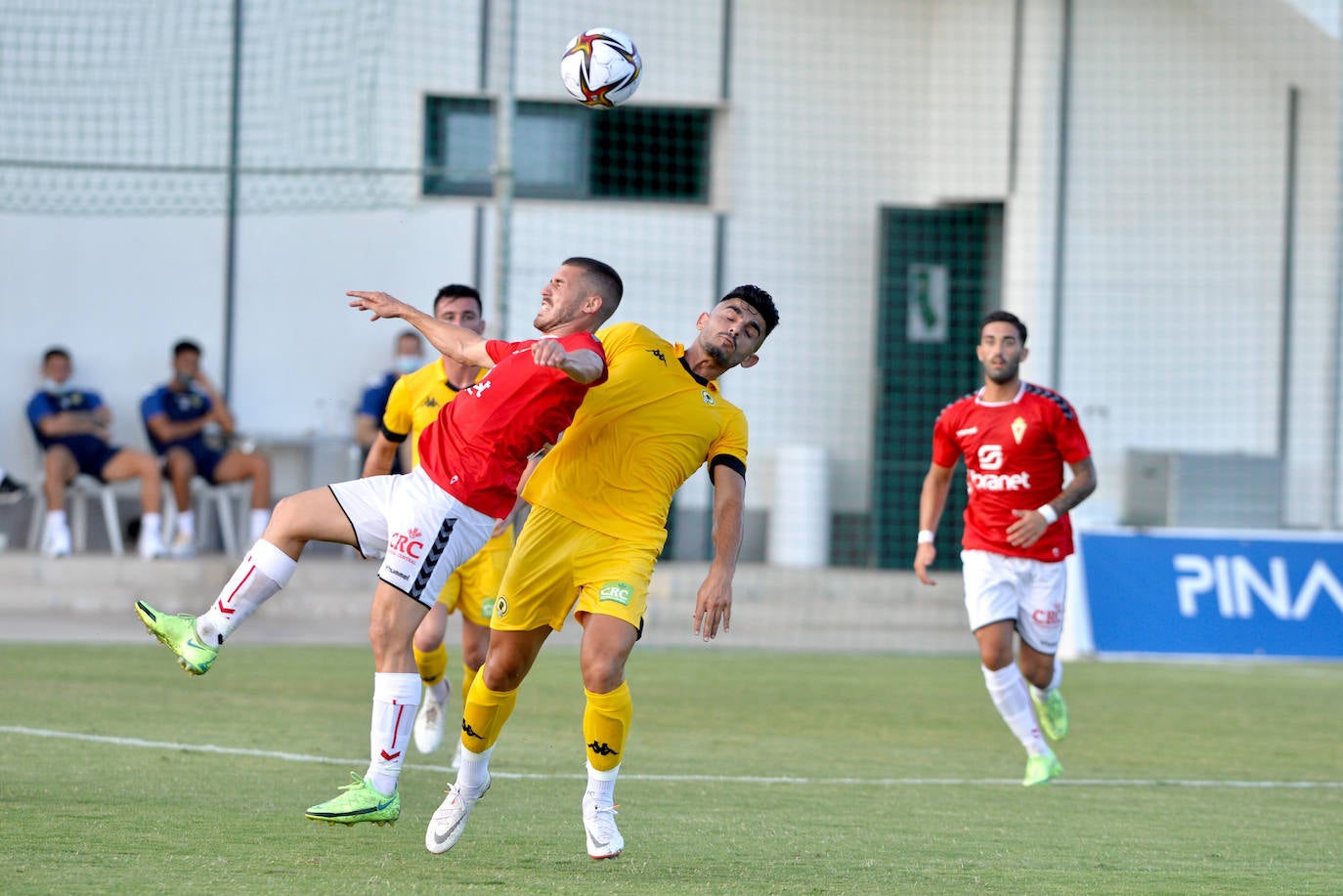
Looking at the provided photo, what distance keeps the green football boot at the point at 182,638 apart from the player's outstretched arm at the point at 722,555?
159 cm

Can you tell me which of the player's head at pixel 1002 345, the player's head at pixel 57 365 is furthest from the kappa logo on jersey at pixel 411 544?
the player's head at pixel 57 365

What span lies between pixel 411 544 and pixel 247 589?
1.83ft

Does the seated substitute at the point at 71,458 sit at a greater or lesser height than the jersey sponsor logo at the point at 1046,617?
greater

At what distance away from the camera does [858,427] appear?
17.5 meters

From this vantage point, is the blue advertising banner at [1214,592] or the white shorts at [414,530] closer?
the white shorts at [414,530]

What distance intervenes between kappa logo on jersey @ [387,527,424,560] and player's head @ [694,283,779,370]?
3.99 feet

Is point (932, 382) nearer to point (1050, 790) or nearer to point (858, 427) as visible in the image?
point (858, 427)

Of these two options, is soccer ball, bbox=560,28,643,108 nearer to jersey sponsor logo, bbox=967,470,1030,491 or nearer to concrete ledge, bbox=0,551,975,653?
jersey sponsor logo, bbox=967,470,1030,491

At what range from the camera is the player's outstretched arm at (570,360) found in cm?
513

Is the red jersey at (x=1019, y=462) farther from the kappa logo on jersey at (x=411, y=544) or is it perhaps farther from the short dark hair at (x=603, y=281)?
the kappa logo on jersey at (x=411, y=544)

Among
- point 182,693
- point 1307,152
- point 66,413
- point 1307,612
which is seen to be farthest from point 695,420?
point 1307,152

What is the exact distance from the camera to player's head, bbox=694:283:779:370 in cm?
583

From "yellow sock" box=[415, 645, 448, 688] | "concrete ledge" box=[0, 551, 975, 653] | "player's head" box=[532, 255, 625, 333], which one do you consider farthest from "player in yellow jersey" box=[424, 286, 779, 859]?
"concrete ledge" box=[0, 551, 975, 653]

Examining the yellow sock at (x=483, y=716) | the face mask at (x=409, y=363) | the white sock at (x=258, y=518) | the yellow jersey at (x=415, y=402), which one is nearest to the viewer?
the yellow sock at (x=483, y=716)
